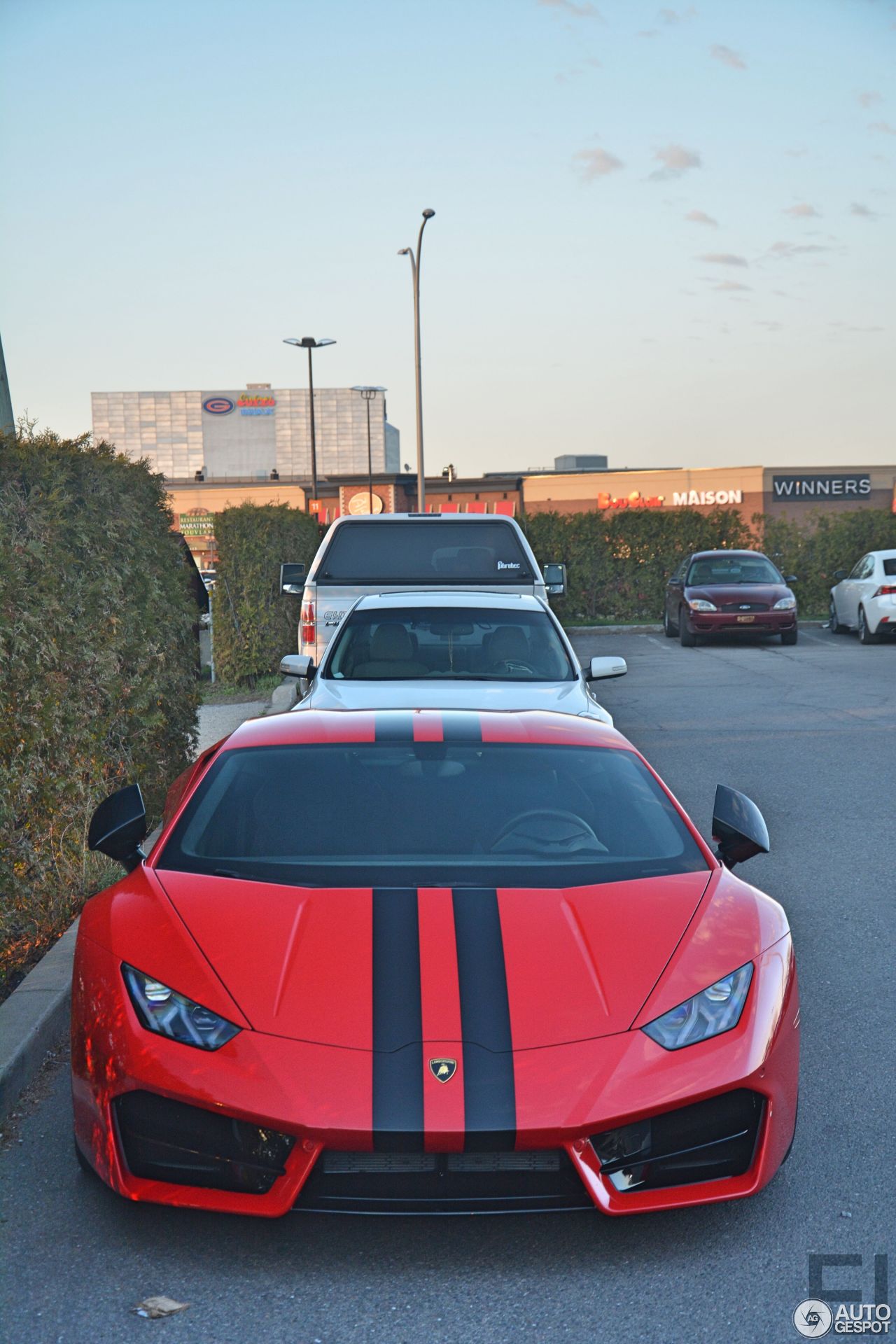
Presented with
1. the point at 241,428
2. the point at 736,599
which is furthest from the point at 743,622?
the point at 241,428

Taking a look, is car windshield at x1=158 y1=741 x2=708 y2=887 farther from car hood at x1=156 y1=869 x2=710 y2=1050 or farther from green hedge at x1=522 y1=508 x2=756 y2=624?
green hedge at x1=522 y1=508 x2=756 y2=624

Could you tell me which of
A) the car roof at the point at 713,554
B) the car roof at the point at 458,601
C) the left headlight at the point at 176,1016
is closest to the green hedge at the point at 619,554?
the car roof at the point at 713,554

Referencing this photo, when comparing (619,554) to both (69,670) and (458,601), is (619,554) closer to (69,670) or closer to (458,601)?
(458,601)

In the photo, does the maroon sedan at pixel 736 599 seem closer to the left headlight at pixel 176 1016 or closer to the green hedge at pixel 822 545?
the green hedge at pixel 822 545

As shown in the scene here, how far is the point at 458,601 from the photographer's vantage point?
9.37 metres

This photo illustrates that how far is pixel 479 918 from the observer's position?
145 inches

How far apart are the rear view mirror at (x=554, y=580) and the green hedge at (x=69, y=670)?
19.5ft

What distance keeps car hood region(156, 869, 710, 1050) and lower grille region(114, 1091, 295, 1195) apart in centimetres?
24

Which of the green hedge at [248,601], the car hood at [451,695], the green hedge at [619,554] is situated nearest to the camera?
the car hood at [451,695]

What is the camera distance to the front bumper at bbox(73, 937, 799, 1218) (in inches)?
124

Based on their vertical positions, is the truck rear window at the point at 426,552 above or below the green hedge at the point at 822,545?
above

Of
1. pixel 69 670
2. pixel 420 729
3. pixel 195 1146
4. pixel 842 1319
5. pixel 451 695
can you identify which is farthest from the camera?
pixel 451 695

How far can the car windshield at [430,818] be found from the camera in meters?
4.03

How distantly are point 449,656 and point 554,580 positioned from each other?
214 inches
